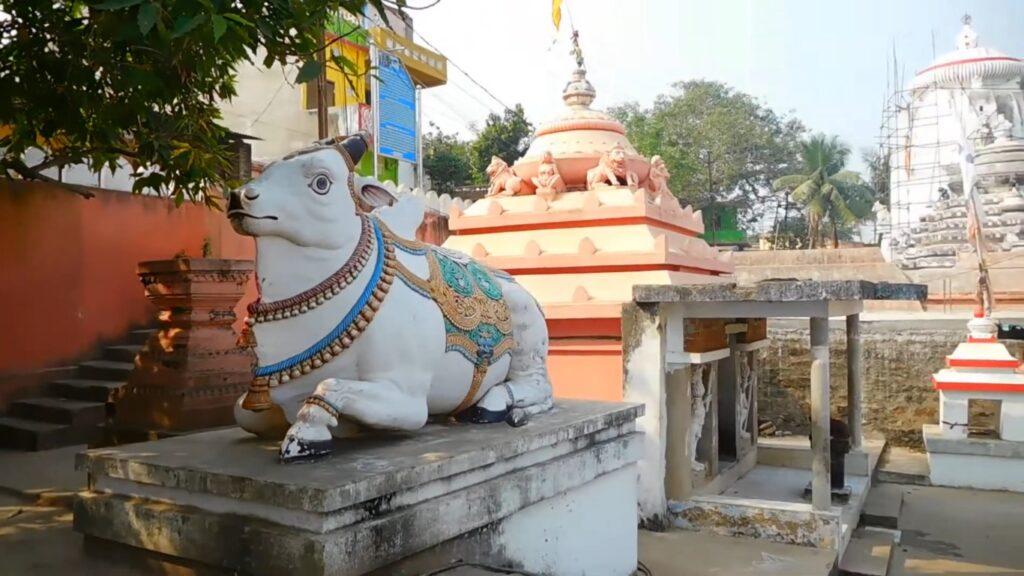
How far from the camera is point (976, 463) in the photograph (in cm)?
888

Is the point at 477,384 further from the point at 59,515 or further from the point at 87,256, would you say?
the point at 87,256

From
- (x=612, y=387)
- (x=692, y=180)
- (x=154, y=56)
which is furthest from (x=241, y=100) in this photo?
(x=692, y=180)

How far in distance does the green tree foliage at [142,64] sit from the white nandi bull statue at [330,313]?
0.47m

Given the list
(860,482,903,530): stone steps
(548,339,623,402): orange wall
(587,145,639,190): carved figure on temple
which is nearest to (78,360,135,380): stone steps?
(548,339,623,402): orange wall

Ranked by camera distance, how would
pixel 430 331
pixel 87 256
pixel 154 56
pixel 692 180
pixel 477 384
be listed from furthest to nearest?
pixel 692 180
pixel 87 256
pixel 154 56
pixel 477 384
pixel 430 331

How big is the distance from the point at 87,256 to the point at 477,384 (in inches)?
207

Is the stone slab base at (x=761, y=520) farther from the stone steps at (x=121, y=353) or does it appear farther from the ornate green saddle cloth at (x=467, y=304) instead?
the stone steps at (x=121, y=353)

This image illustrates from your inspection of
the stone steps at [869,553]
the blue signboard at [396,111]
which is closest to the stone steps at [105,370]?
the stone steps at [869,553]

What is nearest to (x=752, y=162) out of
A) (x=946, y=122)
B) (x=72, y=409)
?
(x=946, y=122)

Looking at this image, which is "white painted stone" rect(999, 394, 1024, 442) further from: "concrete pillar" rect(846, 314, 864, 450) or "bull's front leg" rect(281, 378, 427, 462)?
"bull's front leg" rect(281, 378, 427, 462)

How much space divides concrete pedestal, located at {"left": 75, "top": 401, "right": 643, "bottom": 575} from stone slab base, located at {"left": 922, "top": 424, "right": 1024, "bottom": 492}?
7.10 meters

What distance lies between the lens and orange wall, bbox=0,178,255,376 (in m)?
6.34

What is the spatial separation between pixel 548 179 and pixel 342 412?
17.1 ft

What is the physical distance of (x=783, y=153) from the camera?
33812mm
